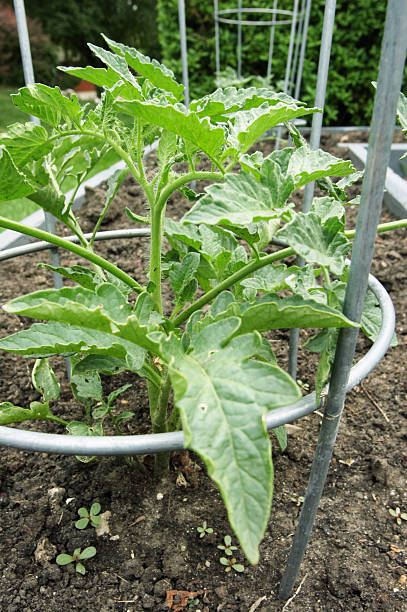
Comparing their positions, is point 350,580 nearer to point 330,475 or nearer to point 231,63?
point 330,475

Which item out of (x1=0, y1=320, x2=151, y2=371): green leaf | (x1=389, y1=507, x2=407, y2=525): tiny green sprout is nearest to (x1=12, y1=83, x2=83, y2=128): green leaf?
(x1=0, y1=320, x2=151, y2=371): green leaf

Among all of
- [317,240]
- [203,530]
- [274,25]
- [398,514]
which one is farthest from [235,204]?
[274,25]

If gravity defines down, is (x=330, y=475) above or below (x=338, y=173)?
below

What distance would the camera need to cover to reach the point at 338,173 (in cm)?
80

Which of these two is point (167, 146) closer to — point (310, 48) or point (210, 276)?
point (210, 276)

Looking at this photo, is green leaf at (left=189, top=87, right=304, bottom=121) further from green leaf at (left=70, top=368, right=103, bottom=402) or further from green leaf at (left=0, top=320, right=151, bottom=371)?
green leaf at (left=70, top=368, right=103, bottom=402)

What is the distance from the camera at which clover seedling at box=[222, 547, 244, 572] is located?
1.06 m

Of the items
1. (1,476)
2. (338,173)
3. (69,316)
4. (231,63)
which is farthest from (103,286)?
(231,63)

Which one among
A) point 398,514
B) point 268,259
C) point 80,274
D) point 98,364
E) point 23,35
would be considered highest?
point 23,35

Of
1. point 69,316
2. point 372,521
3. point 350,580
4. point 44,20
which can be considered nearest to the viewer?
point 69,316

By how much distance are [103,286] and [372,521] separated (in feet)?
2.86

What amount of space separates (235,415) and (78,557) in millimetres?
691

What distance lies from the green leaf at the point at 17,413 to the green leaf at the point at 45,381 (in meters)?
0.04

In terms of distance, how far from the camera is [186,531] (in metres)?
1.12
